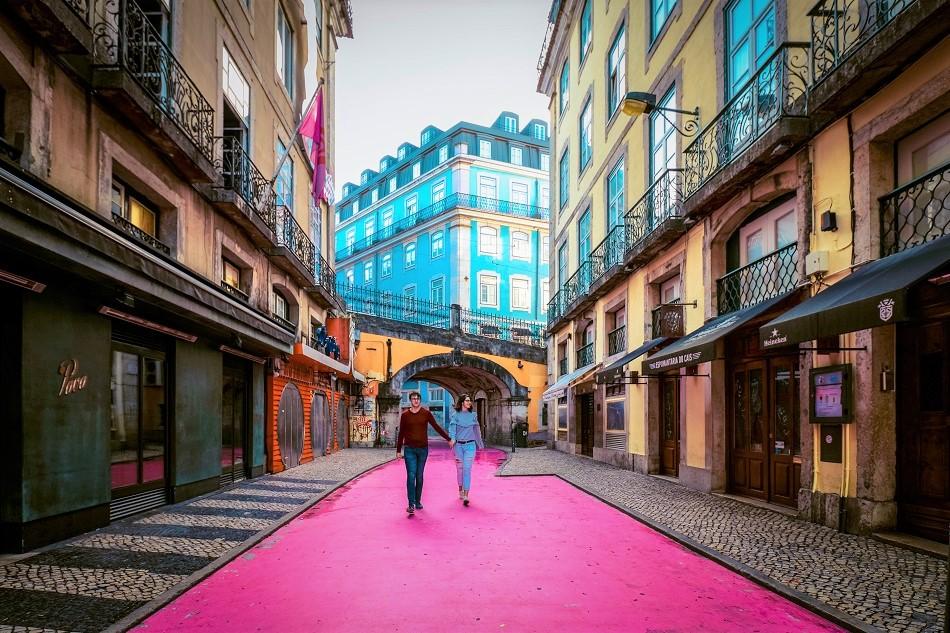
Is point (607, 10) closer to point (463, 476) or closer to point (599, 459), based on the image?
point (599, 459)

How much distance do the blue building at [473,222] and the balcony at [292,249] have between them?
2092 centimetres

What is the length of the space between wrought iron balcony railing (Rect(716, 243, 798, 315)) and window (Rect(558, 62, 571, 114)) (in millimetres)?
14260

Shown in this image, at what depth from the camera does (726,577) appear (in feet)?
18.0

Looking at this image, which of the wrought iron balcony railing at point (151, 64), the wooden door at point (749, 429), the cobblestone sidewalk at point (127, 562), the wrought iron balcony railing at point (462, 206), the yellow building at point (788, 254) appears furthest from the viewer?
the wrought iron balcony railing at point (462, 206)

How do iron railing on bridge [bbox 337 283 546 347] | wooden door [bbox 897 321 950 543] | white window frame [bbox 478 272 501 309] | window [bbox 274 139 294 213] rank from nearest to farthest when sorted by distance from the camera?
wooden door [bbox 897 321 950 543] < window [bbox 274 139 294 213] < iron railing on bridge [bbox 337 283 546 347] < white window frame [bbox 478 272 501 309]

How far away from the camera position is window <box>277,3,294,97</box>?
16.1 metres

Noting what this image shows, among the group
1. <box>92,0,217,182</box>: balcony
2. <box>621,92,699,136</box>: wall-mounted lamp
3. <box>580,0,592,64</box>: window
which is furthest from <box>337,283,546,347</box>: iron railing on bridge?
<box>92,0,217,182</box>: balcony

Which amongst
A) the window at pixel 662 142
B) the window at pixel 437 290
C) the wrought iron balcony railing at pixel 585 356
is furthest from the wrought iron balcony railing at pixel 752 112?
the window at pixel 437 290

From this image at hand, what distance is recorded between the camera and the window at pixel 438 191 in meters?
40.6

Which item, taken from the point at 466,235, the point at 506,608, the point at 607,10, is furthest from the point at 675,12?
the point at 466,235

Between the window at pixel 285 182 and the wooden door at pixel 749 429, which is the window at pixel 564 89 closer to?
the window at pixel 285 182

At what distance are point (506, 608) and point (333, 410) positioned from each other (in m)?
17.2

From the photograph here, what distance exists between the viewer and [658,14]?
14.6 m

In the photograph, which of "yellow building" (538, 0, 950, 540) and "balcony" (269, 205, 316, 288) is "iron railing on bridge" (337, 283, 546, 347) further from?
"yellow building" (538, 0, 950, 540)
